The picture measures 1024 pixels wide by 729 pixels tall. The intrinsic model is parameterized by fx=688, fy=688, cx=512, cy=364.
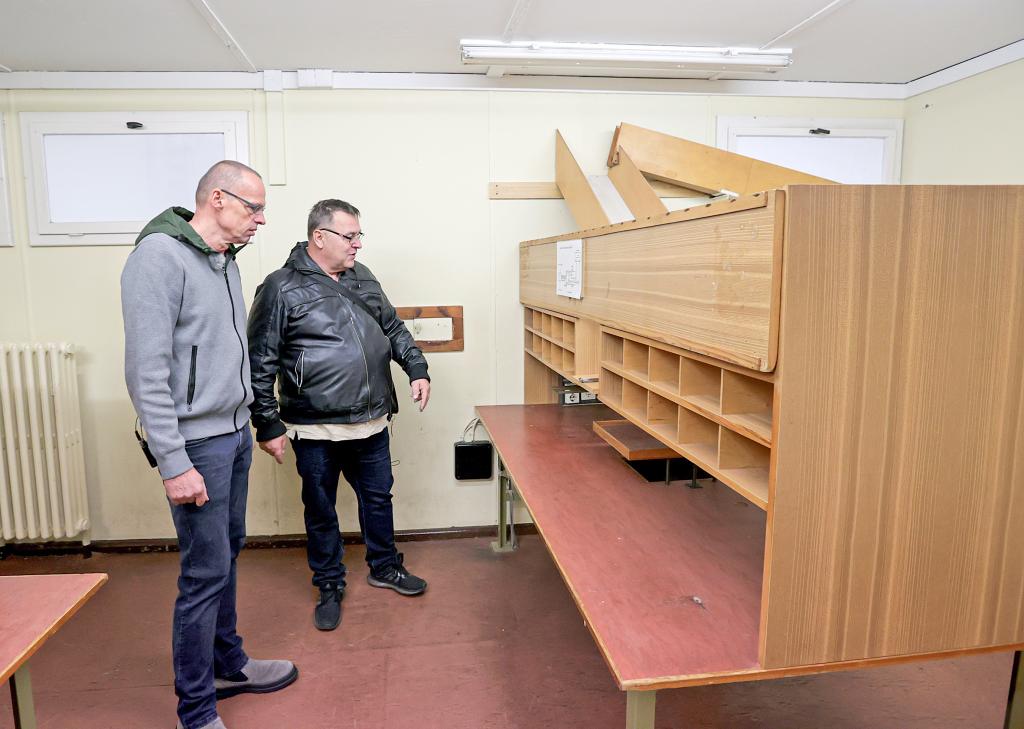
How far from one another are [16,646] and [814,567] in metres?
1.45

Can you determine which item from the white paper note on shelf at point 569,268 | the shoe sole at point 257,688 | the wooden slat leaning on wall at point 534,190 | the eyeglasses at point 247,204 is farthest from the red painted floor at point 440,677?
the wooden slat leaning on wall at point 534,190

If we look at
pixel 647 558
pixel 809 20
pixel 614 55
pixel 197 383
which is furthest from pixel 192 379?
pixel 809 20

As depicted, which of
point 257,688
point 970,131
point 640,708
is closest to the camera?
point 640,708

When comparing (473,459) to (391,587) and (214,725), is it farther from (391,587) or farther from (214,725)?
(214,725)

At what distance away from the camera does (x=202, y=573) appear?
191 cm

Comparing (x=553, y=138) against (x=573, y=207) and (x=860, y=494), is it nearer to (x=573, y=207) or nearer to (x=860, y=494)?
(x=573, y=207)

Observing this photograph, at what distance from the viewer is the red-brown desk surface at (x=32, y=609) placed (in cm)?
127

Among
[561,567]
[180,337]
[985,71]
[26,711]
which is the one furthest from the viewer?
[985,71]

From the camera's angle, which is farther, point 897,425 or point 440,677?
point 440,677

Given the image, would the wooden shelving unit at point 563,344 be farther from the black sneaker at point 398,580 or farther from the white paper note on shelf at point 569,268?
the black sneaker at point 398,580

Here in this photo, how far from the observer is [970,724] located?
6.82 ft

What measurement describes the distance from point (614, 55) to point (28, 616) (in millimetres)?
2596

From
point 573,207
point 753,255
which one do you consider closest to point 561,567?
point 753,255

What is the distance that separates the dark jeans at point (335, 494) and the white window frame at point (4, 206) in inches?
72.3
